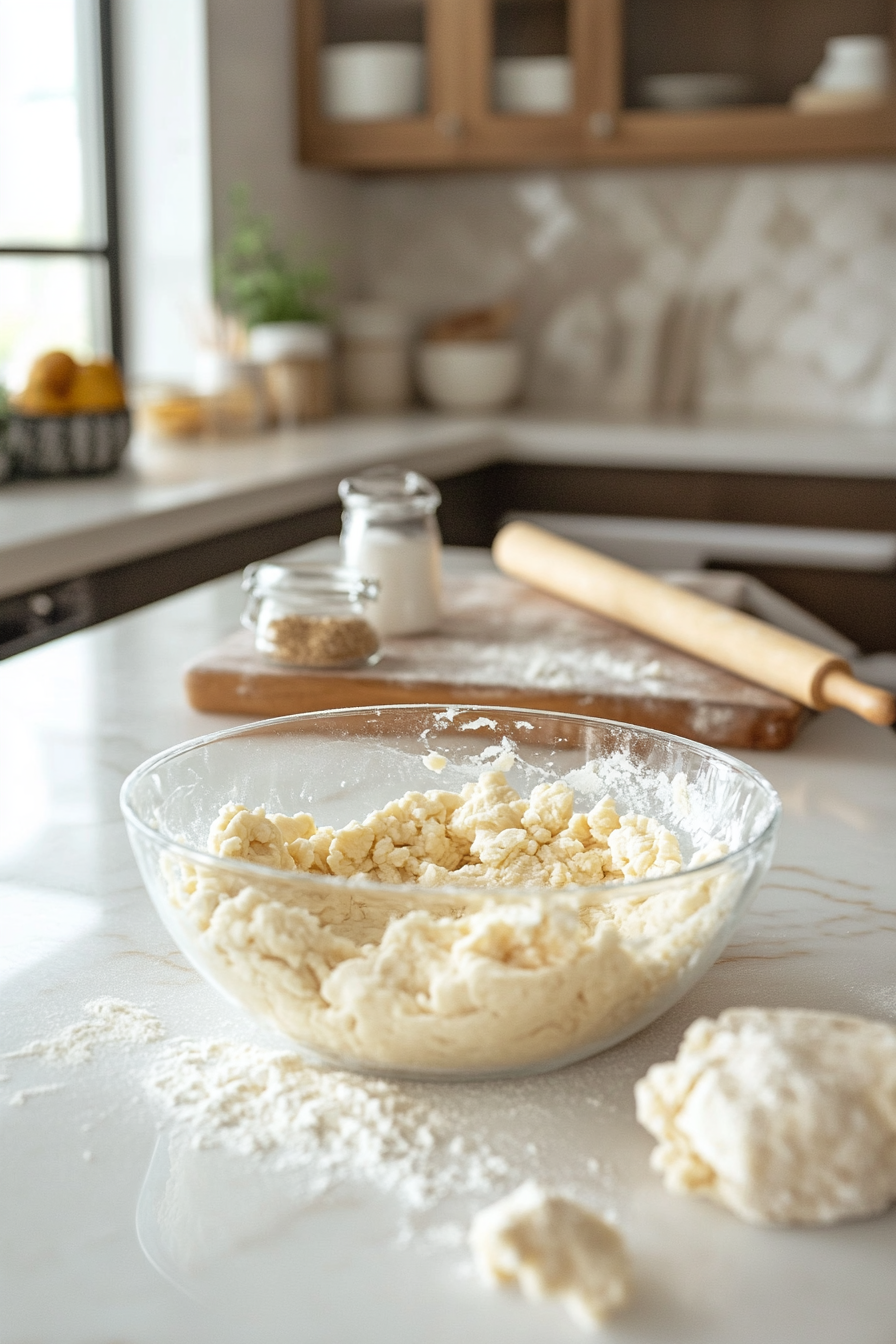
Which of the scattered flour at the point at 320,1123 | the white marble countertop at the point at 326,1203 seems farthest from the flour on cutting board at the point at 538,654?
the scattered flour at the point at 320,1123

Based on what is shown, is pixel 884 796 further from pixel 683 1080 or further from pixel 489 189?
pixel 489 189

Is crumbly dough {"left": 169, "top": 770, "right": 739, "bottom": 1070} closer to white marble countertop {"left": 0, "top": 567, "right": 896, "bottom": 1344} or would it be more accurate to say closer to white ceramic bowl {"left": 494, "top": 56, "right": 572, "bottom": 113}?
white marble countertop {"left": 0, "top": 567, "right": 896, "bottom": 1344}

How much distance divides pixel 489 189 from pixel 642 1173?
10.7 feet

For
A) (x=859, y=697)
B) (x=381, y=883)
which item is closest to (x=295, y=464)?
(x=859, y=697)

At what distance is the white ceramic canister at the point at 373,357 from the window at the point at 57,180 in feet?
1.93

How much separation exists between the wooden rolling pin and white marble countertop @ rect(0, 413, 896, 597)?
688mm

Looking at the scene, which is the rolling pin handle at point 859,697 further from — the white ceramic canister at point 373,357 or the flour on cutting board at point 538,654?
the white ceramic canister at point 373,357

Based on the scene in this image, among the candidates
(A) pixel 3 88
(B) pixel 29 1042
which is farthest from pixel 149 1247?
(A) pixel 3 88

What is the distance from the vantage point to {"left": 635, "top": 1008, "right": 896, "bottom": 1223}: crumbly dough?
431 millimetres

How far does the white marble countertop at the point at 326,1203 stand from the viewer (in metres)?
0.40

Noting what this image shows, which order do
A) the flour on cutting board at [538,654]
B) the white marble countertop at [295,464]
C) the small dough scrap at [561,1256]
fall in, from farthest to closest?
the white marble countertop at [295,464] < the flour on cutting board at [538,654] < the small dough scrap at [561,1256]

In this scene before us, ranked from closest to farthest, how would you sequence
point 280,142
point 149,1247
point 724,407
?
point 149,1247 < point 280,142 < point 724,407

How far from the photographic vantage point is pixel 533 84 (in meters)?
2.94

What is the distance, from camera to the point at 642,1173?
0.47 metres
